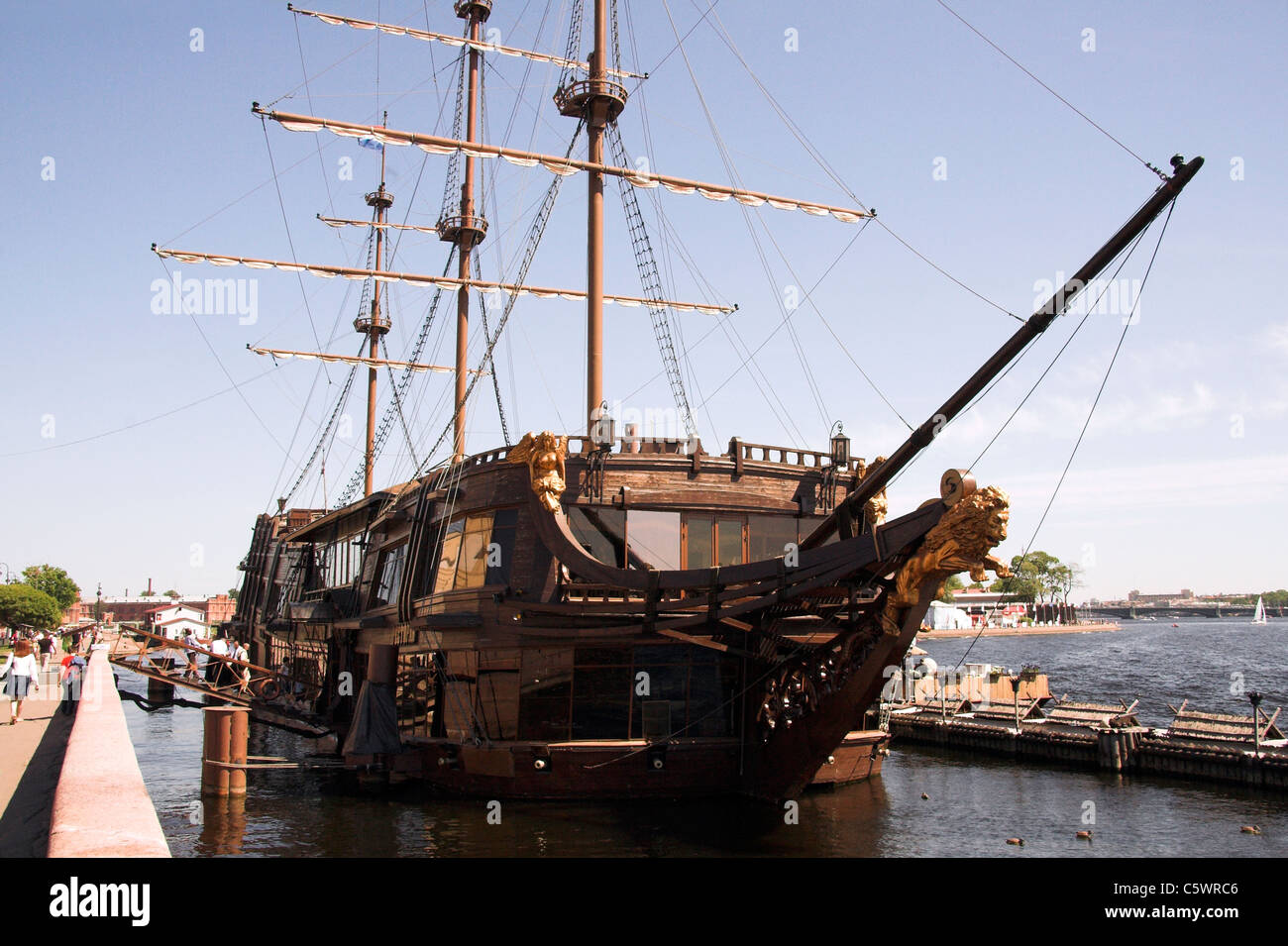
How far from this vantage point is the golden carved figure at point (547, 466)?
16.2 m

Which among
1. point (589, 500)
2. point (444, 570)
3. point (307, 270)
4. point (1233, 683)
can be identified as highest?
point (307, 270)

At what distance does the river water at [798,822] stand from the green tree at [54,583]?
100375 millimetres

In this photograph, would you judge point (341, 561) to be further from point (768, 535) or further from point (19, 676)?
point (768, 535)

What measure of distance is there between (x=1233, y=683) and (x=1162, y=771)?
35.5 metres

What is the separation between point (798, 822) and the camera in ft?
53.5

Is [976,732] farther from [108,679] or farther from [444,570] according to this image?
[108,679]

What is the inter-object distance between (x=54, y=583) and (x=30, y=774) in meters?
115

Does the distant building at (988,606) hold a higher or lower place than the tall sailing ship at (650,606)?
lower

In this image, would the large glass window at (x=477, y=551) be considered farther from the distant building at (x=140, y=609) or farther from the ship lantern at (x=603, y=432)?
the distant building at (x=140, y=609)

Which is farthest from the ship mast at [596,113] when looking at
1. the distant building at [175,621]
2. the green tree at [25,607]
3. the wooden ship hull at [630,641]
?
the distant building at [175,621]

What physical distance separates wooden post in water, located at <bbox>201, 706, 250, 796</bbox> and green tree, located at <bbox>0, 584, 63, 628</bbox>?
72642 millimetres

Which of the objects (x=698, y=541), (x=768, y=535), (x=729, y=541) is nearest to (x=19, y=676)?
(x=698, y=541)

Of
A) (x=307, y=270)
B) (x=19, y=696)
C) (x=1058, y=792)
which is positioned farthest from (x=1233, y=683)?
(x=19, y=696)
